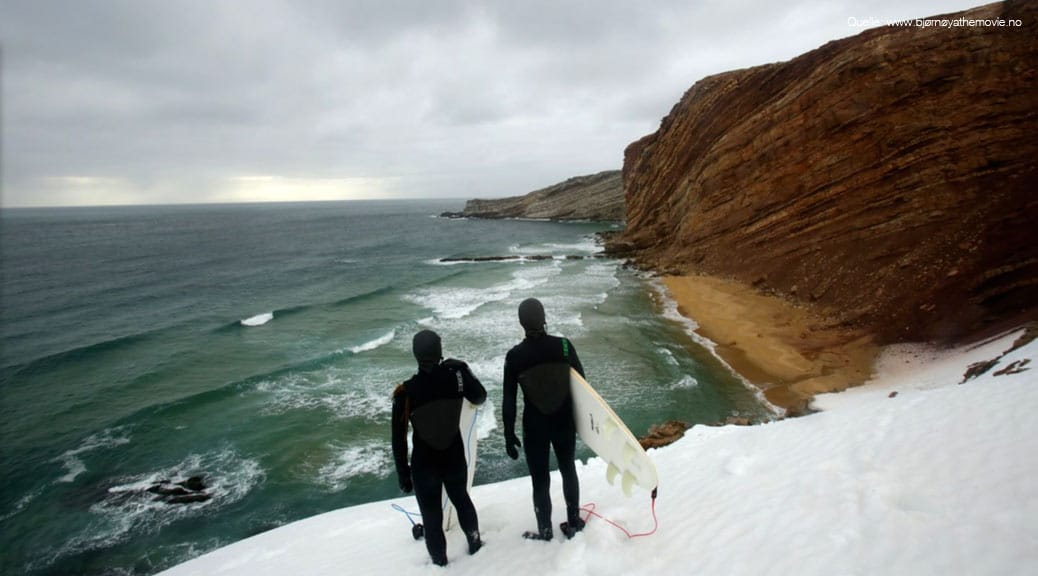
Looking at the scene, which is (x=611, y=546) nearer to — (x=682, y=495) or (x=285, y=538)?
(x=682, y=495)

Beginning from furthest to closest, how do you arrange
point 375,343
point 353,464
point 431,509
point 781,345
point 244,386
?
point 375,343 < point 244,386 < point 781,345 < point 353,464 < point 431,509

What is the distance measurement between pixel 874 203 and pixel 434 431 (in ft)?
67.0

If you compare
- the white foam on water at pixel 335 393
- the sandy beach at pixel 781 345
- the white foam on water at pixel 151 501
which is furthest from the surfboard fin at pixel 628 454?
the white foam on water at pixel 335 393

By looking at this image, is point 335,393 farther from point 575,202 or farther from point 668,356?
point 575,202

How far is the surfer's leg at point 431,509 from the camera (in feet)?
13.0

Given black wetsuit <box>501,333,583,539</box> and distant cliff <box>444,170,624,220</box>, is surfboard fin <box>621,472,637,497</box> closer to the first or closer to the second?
black wetsuit <box>501,333,583,539</box>

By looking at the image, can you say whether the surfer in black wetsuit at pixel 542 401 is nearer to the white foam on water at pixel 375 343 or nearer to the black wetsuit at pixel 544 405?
the black wetsuit at pixel 544 405

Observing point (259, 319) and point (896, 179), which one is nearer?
point (896, 179)

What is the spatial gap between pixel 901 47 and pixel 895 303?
1029 cm

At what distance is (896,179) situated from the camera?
681 inches

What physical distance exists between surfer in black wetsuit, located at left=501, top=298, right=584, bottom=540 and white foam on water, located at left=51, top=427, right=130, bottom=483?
1244 centimetres

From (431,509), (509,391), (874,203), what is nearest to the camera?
(509,391)

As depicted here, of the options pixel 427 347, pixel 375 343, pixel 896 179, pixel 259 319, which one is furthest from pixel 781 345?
pixel 259 319

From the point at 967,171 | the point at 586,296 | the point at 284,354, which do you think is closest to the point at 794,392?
the point at 967,171
